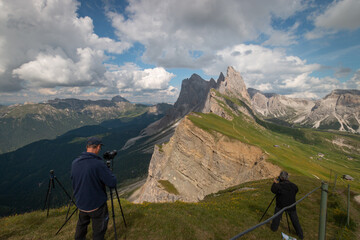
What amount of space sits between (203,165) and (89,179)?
66689mm

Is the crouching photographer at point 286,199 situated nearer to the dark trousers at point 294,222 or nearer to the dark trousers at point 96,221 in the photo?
the dark trousers at point 294,222

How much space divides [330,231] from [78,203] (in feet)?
49.1

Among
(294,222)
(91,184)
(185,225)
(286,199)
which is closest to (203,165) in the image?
(294,222)

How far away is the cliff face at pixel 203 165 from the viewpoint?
62469 millimetres

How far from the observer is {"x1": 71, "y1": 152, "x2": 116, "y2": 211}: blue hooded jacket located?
6715mm

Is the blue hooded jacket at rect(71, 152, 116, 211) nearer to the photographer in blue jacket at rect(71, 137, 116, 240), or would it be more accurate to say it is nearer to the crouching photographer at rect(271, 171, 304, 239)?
the photographer in blue jacket at rect(71, 137, 116, 240)

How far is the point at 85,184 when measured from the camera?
6770 mm

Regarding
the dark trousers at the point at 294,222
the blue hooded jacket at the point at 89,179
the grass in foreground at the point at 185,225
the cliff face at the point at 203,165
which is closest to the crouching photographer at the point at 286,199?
the dark trousers at the point at 294,222

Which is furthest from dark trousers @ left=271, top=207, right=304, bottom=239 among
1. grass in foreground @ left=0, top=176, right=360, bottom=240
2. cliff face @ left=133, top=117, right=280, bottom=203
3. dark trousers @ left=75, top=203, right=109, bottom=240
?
cliff face @ left=133, top=117, right=280, bottom=203

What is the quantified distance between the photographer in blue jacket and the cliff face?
192ft

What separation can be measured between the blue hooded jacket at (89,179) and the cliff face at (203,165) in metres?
59.0

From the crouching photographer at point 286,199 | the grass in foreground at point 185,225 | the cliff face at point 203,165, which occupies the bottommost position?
the cliff face at point 203,165

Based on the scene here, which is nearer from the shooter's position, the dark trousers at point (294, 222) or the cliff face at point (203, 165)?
the dark trousers at point (294, 222)

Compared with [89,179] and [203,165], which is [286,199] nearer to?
[89,179]
